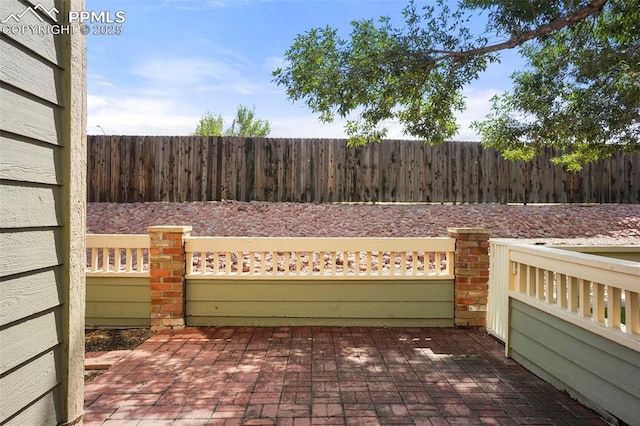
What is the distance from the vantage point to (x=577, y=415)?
245 centimetres

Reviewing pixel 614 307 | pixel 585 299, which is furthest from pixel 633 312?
pixel 585 299

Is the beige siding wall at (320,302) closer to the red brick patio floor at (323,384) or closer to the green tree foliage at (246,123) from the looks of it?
the red brick patio floor at (323,384)

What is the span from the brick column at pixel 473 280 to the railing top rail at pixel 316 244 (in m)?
0.20

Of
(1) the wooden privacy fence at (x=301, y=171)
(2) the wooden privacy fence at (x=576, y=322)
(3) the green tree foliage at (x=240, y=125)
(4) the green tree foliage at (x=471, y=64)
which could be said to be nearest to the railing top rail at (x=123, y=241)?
(4) the green tree foliage at (x=471, y=64)

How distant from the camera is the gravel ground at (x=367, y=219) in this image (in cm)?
794

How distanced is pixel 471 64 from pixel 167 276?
421 centimetres

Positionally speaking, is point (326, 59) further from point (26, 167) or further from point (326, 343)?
point (26, 167)

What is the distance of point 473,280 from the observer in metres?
4.30

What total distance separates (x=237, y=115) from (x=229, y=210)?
32.9 ft

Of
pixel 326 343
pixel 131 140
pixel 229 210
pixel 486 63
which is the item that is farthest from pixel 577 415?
pixel 131 140

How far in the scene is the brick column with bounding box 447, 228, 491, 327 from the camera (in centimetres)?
430

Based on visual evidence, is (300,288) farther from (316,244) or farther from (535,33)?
(535,33)
